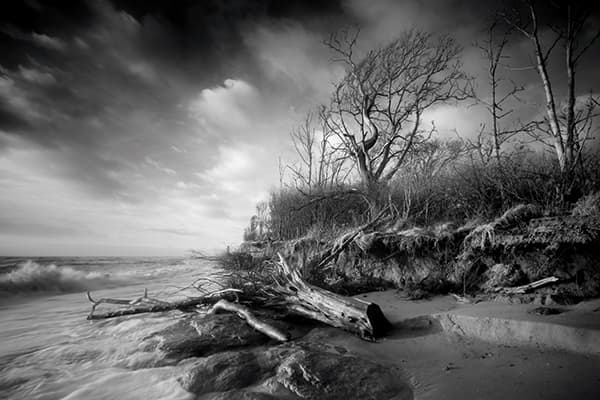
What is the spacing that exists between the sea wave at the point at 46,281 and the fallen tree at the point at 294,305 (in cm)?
606

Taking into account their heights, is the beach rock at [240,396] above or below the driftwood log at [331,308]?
below

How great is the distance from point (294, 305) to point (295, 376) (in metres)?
1.59

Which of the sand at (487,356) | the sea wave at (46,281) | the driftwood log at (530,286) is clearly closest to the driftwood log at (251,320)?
the sand at (487,356)

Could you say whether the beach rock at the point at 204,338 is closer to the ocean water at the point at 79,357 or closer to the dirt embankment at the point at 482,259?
the ocean water at the point at 79,357

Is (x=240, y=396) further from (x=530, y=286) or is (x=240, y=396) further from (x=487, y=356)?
(x=530, y=286)

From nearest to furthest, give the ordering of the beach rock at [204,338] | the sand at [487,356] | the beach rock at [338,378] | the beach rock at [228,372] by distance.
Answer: the sand at [487,356], the beach rock at [338,378], the beach rock at [228,372], the beach rock at [204,338]

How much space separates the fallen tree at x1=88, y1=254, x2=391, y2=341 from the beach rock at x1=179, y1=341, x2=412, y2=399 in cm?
49

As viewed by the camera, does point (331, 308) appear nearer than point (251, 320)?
Yes

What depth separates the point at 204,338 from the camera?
9.72 feet

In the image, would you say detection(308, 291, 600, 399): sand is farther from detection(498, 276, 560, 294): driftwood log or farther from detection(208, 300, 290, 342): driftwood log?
detection(208, 300, 290, 342): driftwood log

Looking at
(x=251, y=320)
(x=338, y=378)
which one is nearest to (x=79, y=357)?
(x=251, y=320)

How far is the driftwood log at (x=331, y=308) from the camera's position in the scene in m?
2.79

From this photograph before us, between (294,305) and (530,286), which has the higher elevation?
(530,286)

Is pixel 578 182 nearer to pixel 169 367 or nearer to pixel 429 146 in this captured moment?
pixel 169 367
